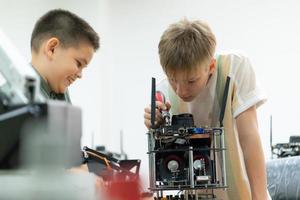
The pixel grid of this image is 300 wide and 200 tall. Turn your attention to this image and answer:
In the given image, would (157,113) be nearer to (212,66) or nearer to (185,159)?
(185,159)

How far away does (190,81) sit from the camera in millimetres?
1212

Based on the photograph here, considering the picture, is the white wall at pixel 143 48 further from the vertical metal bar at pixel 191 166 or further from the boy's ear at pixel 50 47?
the vertical metal bar at pixel 191 166

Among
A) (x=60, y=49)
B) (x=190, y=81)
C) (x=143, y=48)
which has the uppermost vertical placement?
(x=143, y=48)

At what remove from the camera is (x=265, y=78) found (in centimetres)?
347

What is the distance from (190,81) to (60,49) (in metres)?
0.37

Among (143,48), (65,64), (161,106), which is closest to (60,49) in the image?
(65,64)

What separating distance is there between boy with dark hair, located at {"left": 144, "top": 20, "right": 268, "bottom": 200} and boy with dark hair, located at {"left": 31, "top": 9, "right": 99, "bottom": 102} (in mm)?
250

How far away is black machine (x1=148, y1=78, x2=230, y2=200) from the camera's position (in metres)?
0.94

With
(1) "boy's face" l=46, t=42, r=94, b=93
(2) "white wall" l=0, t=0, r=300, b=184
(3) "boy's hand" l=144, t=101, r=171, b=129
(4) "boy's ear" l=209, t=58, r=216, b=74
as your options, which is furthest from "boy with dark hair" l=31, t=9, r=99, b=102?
(2) "white wall" l=0, t=0, r=300, b=184

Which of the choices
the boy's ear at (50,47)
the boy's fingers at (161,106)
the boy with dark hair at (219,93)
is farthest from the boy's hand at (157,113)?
the boy's ear at (50,47)

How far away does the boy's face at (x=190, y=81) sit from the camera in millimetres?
1186

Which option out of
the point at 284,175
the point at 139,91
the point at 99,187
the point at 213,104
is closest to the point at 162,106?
the point at 213,104

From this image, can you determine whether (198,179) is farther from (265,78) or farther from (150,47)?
(150,47)

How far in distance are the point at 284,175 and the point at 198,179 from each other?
110cm
